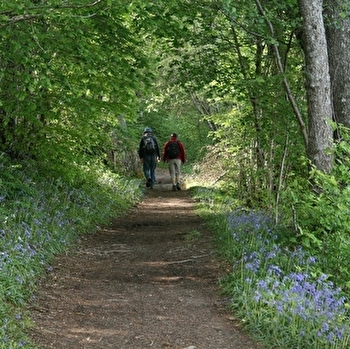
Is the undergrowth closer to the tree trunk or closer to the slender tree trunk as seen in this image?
the slender tree trunk

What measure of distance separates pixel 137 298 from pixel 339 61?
15.4 ft

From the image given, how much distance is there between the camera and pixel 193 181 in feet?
78.5

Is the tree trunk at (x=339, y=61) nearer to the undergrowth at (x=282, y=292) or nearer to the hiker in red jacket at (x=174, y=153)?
the undergrowth at (x=282, y=292)

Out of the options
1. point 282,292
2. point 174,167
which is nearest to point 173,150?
point 174,167

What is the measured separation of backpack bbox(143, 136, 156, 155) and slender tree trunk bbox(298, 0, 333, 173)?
12366 mm

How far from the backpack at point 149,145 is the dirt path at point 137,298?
9369 millimetres

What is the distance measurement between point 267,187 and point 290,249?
157 inches

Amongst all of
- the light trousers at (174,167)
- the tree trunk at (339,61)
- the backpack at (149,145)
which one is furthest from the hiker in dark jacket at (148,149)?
the tree trunk at (339,61)

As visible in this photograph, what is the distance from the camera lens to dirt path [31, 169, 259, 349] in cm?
534

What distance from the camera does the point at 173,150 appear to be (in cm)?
2066

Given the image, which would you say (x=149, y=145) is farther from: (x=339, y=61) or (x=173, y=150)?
(x=339, y=61)

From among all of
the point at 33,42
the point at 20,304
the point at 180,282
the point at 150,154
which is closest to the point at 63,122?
the point at 33,42

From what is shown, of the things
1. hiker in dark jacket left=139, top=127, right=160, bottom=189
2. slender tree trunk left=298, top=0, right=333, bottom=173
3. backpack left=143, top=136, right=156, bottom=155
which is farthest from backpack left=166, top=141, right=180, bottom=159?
slender tree trunk left=298, top=0, right=333, bottom=173

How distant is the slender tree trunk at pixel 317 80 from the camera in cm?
773
